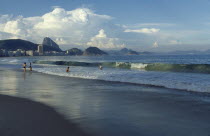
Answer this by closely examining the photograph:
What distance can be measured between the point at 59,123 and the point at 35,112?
1.90 m

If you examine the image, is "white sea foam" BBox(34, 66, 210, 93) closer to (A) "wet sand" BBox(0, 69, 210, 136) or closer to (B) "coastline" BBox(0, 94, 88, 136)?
(A) "wet sand" BBox(0, 69, 210, 136)

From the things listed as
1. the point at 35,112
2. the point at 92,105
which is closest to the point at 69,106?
the point at 92,105

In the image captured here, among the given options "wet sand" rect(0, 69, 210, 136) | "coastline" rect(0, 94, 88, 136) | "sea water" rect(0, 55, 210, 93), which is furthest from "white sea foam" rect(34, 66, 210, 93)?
"coastline" rect(0, 94, 88, 136)

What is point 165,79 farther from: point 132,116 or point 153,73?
point 132,116

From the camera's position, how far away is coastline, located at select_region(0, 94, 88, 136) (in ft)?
20.8

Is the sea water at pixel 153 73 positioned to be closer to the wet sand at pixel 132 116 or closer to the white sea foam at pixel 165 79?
the white sea foam at pixel 165 79

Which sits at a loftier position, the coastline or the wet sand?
the coastline

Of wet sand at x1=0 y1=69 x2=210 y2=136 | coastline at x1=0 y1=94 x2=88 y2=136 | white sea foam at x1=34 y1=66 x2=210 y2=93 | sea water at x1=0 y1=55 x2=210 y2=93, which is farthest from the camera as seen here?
sea water at x1=0 y1=55 x2=210 y2=93

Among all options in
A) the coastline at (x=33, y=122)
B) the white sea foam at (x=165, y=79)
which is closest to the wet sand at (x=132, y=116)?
the coastline at (x=33, y=122)

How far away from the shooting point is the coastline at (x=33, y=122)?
20.8 feet

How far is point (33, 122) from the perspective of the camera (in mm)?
7336

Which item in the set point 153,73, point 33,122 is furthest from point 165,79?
point 33,122

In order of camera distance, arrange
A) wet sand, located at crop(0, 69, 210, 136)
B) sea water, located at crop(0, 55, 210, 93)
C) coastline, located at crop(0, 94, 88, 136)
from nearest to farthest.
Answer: coastline, located at crop(0, 94, 88, 136) < wet sand, located at crop(0, 69, 210, 136) < sea water, located at crop(0, 55, 210, 93)

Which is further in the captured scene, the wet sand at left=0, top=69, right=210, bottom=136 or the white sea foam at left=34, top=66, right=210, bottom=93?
the white sea foam at left=34, top=66, right=210, bottom=93
